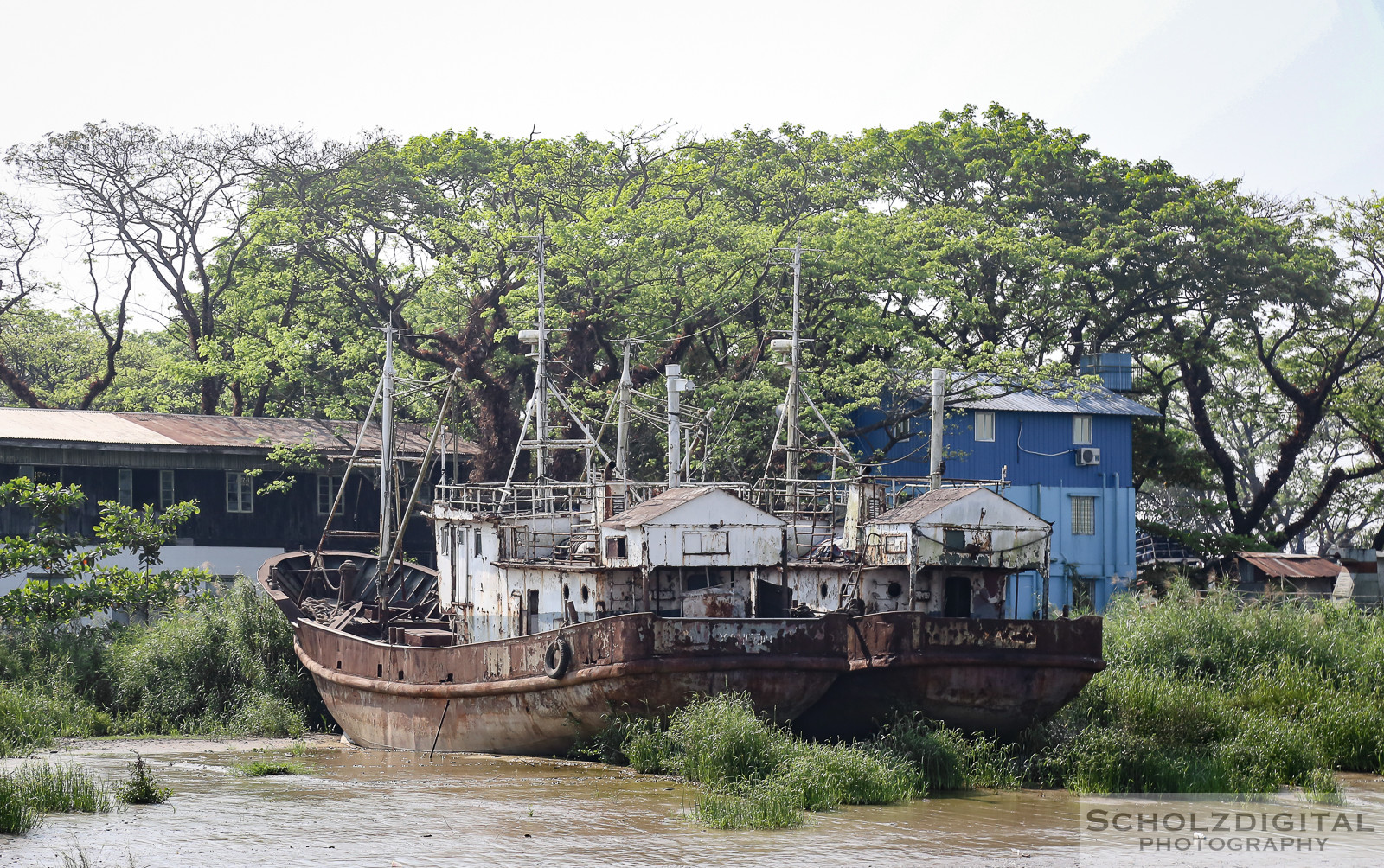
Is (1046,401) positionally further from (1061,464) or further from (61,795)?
(61,795)

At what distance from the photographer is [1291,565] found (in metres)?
38.2

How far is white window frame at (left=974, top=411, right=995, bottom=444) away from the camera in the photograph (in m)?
36.8

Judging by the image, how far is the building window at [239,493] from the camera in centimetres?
3406

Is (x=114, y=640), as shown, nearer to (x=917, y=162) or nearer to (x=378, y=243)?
(x=378, y=243)

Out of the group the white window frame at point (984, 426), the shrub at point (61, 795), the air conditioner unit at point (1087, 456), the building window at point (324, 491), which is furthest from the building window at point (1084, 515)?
the shrub at point (61, 795)

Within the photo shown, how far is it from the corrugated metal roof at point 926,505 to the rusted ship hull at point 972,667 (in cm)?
190

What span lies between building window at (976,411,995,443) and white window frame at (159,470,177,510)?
20.7m

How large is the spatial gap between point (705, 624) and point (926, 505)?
163 inches

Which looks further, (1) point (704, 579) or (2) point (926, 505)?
(2) point (926, 505)

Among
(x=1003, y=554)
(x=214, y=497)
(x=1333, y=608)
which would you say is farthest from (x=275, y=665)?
(x=1333, y=608)

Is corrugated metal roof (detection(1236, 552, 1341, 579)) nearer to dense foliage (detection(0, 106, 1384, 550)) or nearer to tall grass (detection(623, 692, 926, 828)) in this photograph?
dense foliage (detection(0, 106, 1384, 550))

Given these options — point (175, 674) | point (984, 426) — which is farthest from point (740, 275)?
point (175, 674)

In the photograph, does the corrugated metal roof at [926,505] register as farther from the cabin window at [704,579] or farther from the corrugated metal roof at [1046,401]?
the corrugated metal roof at [1046,401]

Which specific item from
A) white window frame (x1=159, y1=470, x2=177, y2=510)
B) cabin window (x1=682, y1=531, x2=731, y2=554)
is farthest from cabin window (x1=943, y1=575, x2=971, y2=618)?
white window frame (x1=159, y1=470, x2=177, y2=510)
